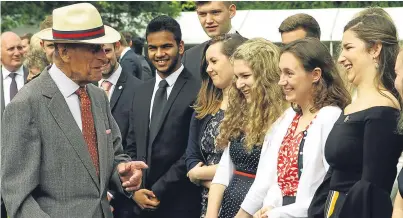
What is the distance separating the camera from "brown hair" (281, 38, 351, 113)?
21.6 ft

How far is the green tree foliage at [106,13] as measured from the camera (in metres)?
23.1

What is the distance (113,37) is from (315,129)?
1457 millimetres

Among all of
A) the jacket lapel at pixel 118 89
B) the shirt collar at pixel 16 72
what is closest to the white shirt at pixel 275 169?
the jacket lapel at pixel 118 89

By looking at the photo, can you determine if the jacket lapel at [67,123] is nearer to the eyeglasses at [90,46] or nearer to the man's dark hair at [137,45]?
the eyeglasses at [90,46]

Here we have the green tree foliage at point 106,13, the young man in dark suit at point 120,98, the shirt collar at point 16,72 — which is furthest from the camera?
the green tree foliage at point 106,13

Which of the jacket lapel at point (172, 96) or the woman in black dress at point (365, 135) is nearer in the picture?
the woman in black dress at point (365, 135)

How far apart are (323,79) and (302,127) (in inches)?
13.7

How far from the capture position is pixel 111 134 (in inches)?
265

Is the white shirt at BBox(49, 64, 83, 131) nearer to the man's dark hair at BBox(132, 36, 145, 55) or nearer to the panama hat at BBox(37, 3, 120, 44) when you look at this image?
the panama hat at BBox(37, 3, 120, 44)

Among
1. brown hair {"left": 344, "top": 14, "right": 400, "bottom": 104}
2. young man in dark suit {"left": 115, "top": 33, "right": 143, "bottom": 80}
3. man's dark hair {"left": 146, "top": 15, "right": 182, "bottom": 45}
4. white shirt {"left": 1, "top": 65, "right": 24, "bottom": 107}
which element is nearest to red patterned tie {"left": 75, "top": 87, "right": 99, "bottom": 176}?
brown hair {"left": 344, "top": 14, "right": 400, "bottom": 104}

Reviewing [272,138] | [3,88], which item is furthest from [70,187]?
[3,88]

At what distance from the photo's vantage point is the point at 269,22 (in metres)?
19.5

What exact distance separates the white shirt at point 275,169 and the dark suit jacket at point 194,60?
1940 millimetres

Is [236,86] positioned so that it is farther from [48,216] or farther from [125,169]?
[48,216]
